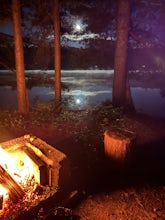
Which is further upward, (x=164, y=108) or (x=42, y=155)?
(x=42, y=155)

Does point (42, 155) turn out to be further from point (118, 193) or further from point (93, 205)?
point (118, 193)

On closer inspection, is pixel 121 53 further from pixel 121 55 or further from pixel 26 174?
pixel 26 174

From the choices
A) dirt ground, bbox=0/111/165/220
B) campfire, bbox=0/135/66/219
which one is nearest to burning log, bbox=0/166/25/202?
campfire, bbox=0/135/66/219

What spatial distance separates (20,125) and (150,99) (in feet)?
47.7

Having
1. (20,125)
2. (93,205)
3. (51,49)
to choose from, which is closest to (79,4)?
(51,49)

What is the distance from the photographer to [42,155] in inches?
182

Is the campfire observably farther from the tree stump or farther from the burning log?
the tree stump

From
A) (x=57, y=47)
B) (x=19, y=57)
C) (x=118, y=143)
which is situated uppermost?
(x=57, y=47)

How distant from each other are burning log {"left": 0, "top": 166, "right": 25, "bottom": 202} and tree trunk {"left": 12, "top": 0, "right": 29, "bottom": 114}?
6855 mm

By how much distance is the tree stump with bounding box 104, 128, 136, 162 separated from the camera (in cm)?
549

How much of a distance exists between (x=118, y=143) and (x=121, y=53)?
731cm

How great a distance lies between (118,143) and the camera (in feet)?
18.2

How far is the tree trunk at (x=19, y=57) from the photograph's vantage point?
9609mm

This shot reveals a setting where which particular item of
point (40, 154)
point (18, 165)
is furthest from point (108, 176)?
point (18, 165)
